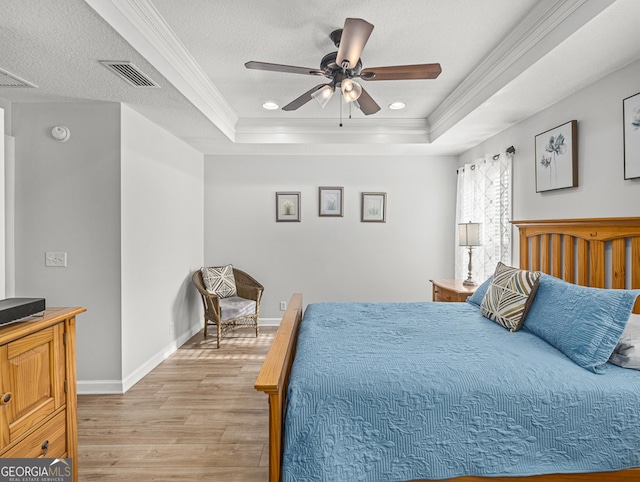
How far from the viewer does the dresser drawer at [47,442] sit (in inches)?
51.3

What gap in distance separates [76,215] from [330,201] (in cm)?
295

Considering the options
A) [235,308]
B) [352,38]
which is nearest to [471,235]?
[352,38]

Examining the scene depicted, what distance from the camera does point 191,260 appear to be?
4.42 m

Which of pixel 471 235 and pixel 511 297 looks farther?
pixel 471 235

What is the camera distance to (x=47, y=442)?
4.75 feet

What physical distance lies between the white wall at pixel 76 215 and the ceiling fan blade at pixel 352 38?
6.44 ft

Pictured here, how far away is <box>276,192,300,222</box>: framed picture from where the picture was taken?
15.9ft

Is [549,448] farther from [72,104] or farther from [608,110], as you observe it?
[72,104]

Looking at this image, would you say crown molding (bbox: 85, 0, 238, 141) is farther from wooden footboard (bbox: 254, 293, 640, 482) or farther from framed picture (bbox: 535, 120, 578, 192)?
framed picture (bbox: 535, 120, 578, 192)

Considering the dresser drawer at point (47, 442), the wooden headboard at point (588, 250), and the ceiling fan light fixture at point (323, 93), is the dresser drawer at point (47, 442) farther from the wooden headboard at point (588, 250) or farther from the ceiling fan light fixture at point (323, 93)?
the wooden headboard at point (588, 250)

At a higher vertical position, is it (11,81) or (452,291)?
(11,81)

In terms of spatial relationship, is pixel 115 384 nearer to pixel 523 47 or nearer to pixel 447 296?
pixel 447 296

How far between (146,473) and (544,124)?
387 centimetres

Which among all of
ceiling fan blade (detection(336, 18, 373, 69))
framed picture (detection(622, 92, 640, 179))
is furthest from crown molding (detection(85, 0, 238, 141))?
framed picture (detection(622, 92, 640, 179))
